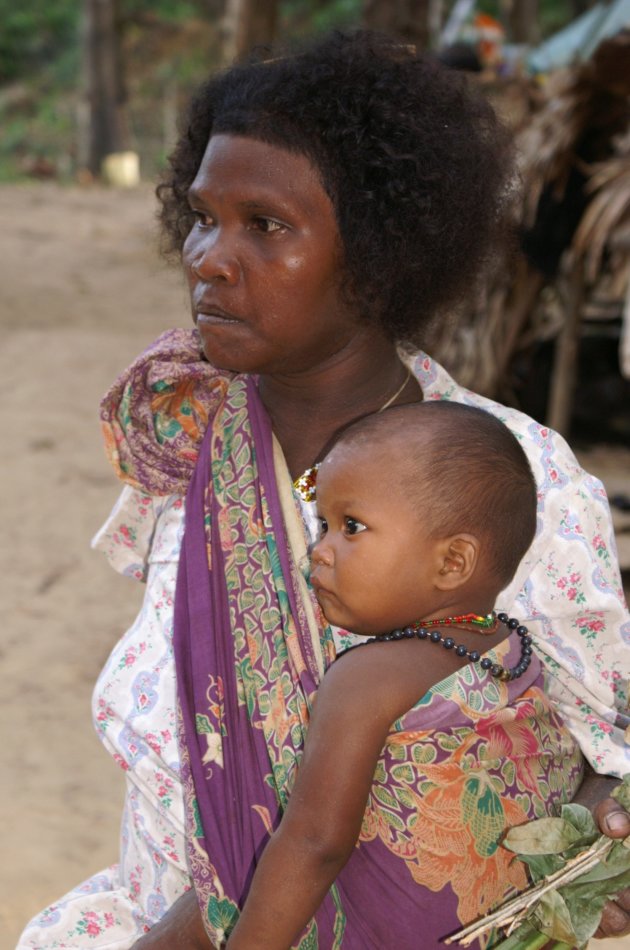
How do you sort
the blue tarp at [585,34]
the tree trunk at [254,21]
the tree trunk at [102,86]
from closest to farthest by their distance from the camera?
the tree trunk at [254,21] < the blue tarp at [585,34] < the tree trunk at [102,86]

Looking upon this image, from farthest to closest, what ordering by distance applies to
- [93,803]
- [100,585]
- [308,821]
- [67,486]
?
[67,486], [100,585], [93,803], [308,821]

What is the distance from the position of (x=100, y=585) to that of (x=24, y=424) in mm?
1876

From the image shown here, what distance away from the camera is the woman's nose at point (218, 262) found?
1.74 meters

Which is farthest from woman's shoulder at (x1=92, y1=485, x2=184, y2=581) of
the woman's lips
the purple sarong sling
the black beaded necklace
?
the black beaded necklace

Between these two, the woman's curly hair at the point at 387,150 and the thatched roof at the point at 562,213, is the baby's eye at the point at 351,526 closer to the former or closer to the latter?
the woman's curly hair at the point at 387,150

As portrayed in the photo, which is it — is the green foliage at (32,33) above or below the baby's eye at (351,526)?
below

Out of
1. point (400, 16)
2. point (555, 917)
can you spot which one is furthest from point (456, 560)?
point (400, 16)

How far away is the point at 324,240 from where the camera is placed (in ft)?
5.90

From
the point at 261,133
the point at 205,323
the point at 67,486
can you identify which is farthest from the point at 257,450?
the point at 67,486

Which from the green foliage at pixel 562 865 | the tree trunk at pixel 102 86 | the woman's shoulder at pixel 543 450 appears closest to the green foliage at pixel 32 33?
the tree trunk at pixel 102 86

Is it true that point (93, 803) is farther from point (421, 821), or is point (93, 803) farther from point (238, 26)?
point (238, 26)

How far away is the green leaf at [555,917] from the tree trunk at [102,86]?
15.3 m

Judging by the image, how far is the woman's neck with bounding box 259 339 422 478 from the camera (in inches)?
75.0

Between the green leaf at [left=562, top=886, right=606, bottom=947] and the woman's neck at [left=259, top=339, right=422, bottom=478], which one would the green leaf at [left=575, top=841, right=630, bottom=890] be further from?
the woman's neck at [left=259, top=339, right=422, bottom=478]
